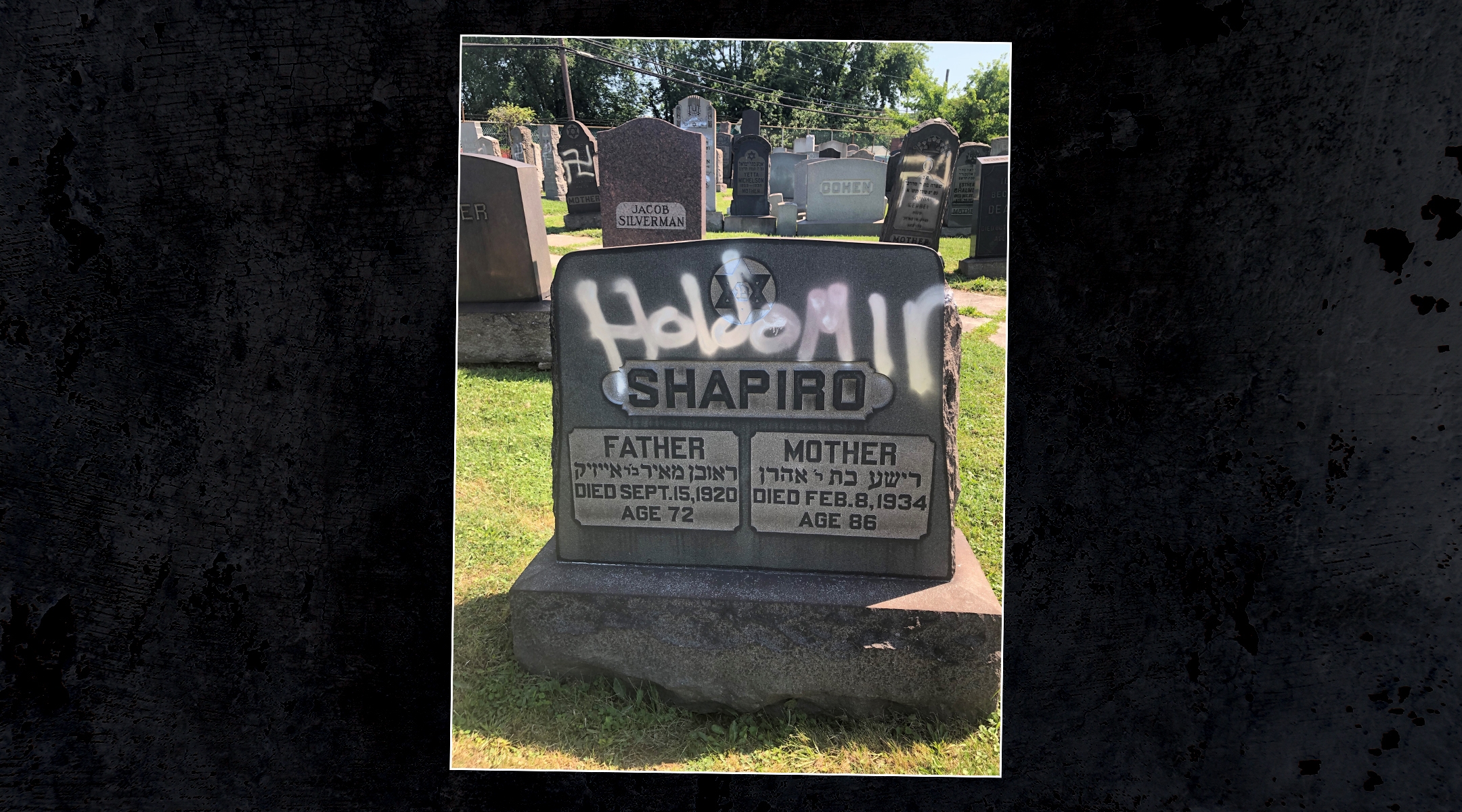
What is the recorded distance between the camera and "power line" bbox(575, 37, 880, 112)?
2.17m

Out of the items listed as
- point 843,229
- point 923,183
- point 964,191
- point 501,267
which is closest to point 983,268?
point 923,183

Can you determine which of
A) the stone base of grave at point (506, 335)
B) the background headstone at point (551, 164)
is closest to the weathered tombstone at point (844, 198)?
the background headstone at point (551, 164)

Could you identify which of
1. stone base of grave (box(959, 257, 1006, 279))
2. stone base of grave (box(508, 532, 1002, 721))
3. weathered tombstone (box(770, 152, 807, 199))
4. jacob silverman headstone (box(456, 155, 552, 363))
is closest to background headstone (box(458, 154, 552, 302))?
jacob silverman headstone (box(456, 155, 552, 363))

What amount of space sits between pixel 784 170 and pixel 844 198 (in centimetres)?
440

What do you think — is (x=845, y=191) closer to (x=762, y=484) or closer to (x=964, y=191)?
(x=964, y=191)

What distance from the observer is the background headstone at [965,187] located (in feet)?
35.3

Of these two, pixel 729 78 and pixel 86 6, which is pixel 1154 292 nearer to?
pixel 86 6

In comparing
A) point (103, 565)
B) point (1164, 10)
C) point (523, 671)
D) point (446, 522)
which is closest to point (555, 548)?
point (523, 671)

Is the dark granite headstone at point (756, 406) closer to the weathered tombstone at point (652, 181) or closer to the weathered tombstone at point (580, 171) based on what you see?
the weathered tombstone at point (652, 181)

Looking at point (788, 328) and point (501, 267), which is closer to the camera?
point (788, 328)

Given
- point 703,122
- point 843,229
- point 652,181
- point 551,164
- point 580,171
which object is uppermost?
point 703,122

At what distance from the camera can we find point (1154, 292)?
5.12 feet

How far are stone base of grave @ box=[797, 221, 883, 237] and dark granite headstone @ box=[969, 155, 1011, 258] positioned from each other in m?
2.72

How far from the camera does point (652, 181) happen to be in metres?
6.54
